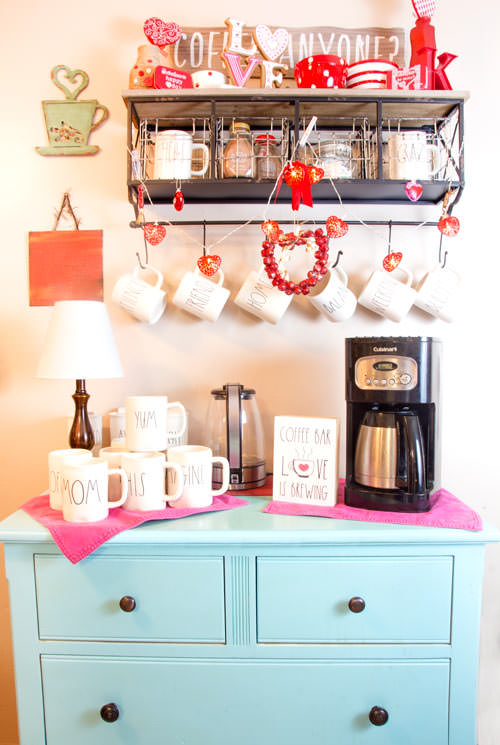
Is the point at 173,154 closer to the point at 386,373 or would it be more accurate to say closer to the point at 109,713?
the point at 386,373

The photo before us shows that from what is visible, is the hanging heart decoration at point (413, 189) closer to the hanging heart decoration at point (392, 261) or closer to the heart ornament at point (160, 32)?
the hanging heart decoration at point (392, 261)

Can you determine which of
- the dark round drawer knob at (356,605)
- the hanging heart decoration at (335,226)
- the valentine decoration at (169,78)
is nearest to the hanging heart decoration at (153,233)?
the valentine decoration at (169,78)

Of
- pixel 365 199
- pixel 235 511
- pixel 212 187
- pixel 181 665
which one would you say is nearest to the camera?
pixel 181 665

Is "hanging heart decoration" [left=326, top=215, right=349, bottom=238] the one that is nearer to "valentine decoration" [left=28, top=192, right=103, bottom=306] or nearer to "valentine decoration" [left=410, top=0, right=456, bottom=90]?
"valentine decoration" [left=410, top=0, right=456, bottom=90]

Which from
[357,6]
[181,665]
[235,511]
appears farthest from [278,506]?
[357,6]

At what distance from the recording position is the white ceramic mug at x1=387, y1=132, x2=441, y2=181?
1409 mm

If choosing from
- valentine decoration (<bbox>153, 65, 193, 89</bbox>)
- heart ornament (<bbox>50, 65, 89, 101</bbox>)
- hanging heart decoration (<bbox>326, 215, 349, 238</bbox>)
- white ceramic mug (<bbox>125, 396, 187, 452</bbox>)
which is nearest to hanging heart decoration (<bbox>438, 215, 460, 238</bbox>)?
hanging heart decoration (<bbox>326, 215, 349, 238</bbox>)

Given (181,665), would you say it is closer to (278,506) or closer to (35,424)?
(278,506)

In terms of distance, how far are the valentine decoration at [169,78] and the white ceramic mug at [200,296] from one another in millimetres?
488

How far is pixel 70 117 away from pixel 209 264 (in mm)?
661

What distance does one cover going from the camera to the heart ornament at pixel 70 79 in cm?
162

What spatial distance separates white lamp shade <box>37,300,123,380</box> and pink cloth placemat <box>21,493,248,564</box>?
1.11 ft

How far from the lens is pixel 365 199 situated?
5.23 ft

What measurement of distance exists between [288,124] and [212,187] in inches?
11.5
